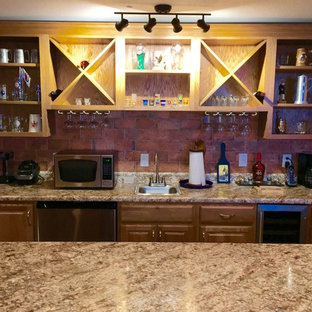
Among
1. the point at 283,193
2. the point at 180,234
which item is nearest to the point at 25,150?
the point at 180,234

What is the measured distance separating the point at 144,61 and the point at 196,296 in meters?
2.50

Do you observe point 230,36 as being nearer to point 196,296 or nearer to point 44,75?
point 44,75

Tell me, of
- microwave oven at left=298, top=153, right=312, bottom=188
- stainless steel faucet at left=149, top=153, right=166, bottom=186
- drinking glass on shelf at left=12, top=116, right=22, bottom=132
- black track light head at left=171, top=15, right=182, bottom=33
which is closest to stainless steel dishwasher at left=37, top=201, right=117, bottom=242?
stainless steel faucet at left=149, top=153, right=166, bottom=186

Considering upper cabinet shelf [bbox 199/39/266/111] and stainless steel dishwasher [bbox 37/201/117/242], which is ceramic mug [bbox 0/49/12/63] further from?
upper cabinet shelf [bbox 199/39/266/111]

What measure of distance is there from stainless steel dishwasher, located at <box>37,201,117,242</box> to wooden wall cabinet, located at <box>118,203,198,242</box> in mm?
95

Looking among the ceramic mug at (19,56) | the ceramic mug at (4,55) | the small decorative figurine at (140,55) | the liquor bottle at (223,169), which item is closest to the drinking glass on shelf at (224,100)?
the liquor bottle at (223,169)

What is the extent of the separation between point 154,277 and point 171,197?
1510mm

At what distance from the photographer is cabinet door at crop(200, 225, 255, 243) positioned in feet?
9.28

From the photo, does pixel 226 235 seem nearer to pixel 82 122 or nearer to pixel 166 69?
pixel 166 69

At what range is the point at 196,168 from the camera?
3.15m

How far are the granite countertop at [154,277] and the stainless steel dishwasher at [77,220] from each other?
3.90 ft

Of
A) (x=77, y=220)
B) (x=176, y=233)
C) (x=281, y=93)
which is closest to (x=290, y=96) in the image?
(x=281, y=93)

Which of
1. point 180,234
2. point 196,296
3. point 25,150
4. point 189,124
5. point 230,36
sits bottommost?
point 180,234

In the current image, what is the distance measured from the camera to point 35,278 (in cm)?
127
